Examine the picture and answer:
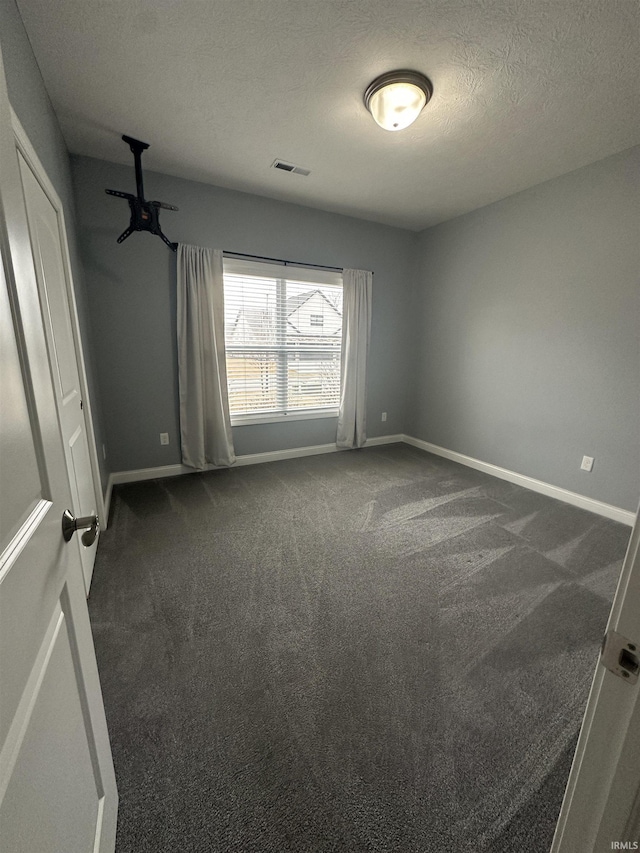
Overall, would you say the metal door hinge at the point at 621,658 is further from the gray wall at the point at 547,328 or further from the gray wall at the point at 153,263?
the gray wall at the point at 153,263

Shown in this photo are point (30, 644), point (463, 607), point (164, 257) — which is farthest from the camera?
point (164, 257)

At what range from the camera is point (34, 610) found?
20.6 inches

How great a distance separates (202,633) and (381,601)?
892 mm

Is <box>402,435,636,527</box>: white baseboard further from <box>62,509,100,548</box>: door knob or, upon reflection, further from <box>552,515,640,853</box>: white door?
<box>62,509,100,548</box>: door knob

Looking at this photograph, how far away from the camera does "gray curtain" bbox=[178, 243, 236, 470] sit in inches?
116

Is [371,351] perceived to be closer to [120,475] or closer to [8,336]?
[120,475]

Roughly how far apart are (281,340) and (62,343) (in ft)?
6.76

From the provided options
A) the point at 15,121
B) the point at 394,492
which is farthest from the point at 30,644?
the point at 394,492

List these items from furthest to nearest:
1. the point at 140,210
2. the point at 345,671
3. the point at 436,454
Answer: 1. the point at 436,454
2. the point at 140,210
3. the point at 345,671

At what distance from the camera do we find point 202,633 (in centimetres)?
154

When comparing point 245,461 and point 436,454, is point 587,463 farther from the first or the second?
point 245,461

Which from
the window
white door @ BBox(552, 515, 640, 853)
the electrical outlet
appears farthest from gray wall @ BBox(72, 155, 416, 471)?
white door @ BBox(552, 515, 640, 853)

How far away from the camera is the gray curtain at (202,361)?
295 cm

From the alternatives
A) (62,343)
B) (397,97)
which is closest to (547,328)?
(397,97)
